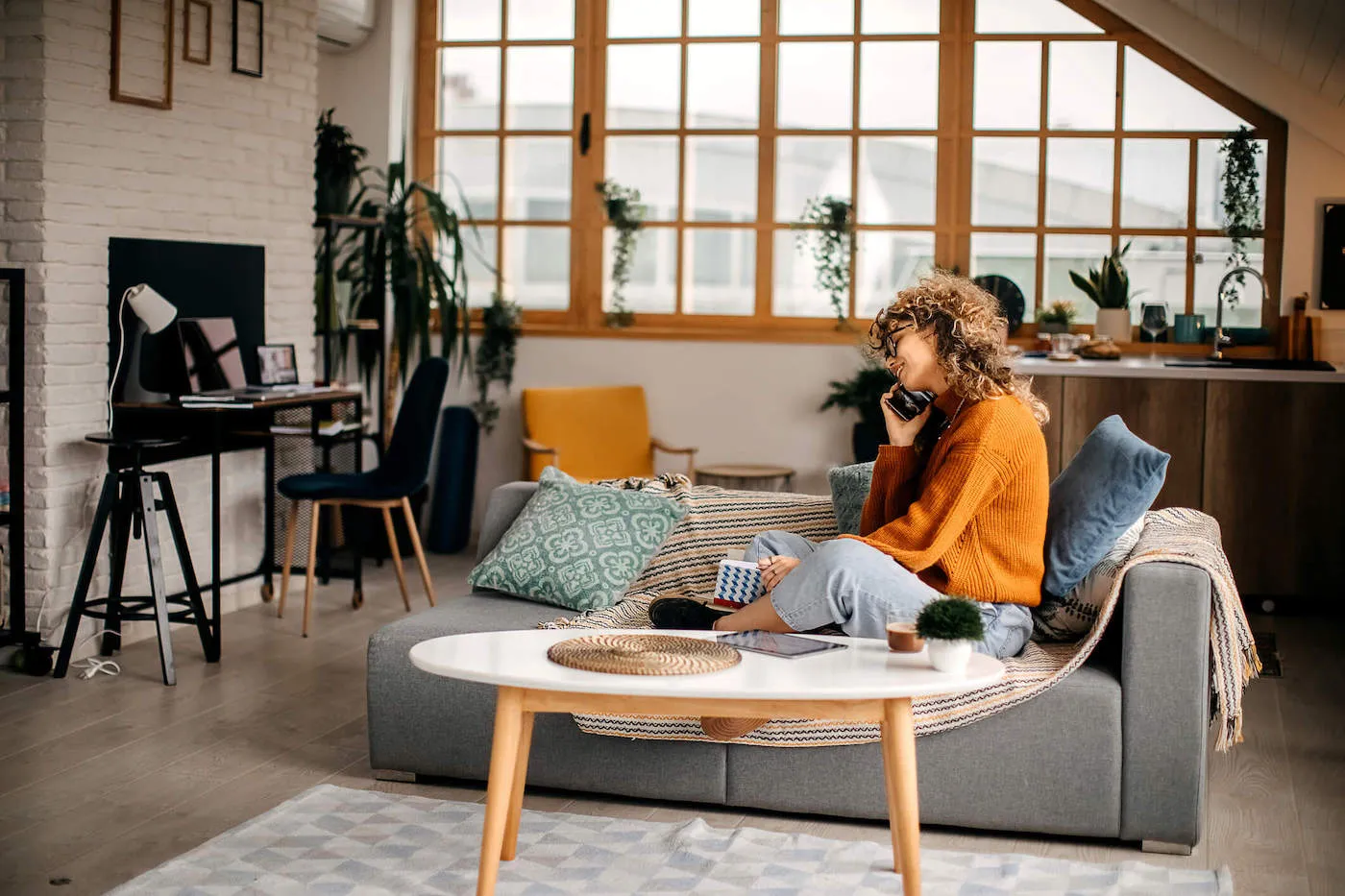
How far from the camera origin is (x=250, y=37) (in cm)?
572

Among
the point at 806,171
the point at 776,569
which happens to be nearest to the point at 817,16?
the point at 806,171

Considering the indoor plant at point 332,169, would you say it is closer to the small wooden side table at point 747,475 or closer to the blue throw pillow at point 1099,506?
the small wooden side table at point 747,475

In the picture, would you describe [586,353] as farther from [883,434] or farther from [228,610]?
[228,610]

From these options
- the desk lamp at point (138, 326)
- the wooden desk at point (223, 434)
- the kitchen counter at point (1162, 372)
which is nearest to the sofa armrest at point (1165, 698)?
the kitchen counter at point (1162, 372)

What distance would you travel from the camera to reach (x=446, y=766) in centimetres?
358

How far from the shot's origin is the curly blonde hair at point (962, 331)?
3383mm

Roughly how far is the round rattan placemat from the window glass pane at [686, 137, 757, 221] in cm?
451

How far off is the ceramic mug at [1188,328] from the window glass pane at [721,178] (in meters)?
2.01

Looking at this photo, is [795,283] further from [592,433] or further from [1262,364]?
[1262,364]

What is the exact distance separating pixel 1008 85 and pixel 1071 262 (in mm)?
866

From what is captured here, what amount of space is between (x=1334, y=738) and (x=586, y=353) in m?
4.01

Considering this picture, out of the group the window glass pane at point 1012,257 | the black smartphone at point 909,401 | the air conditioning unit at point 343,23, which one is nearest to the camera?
the black smartphone at point 909,401

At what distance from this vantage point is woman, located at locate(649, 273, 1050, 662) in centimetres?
317

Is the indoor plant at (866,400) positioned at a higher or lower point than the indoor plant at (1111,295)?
lower
